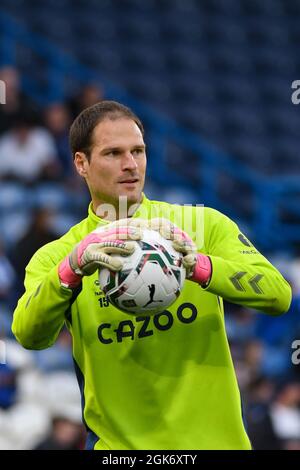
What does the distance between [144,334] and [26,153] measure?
23.3 ft

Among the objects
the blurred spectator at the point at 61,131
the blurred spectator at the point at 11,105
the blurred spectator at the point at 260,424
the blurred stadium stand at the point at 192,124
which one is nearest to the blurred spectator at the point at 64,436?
the blurred stadium stand at the point at 192,124

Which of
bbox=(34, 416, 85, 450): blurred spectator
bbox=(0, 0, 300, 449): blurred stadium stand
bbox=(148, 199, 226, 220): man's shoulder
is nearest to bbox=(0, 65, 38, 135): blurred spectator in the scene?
bbox=(0, 0, 300, 449): blurred stadium stand

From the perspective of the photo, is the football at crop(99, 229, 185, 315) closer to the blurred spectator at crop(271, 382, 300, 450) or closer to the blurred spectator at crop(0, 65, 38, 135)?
the blurred spectator at crop(271, 382, 300, 450)

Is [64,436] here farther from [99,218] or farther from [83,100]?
[83,100]

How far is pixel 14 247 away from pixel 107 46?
206 inches

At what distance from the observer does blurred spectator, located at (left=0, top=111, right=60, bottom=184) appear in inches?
442

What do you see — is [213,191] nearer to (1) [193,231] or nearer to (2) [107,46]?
(2) [107,46]

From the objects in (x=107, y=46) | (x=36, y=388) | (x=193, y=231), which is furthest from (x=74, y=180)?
(x=193, y=231)

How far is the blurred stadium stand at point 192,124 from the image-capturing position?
10.0m

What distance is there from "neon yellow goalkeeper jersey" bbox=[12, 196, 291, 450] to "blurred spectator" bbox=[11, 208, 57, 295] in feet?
18.2

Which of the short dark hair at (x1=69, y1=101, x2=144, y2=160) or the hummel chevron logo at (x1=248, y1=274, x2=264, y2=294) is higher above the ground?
the short dark hair at (x1=69, y1=101, x2=144, y2=160)

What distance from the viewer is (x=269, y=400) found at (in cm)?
998

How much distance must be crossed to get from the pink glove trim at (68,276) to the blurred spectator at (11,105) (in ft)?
23.9
